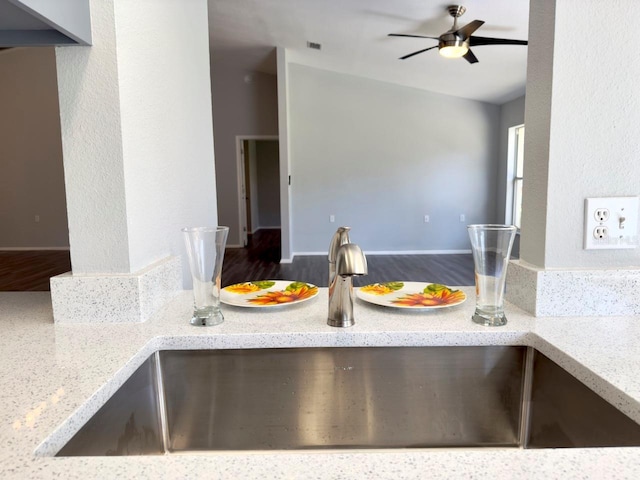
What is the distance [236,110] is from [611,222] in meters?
6.93

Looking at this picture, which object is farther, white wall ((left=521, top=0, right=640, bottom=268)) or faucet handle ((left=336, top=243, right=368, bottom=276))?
white wall ((left=521, top=0, right=640, bottom=268))

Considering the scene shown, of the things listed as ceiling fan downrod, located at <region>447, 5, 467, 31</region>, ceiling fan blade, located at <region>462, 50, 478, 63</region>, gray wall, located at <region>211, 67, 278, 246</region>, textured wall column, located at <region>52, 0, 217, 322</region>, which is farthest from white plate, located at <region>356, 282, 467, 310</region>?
gray wall, located at <region>211, 67, 278, 246</region>

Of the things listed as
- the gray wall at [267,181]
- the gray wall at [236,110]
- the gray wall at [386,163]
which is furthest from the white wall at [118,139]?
the gray wall at [267,181]

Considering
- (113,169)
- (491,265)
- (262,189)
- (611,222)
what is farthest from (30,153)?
(611,222)

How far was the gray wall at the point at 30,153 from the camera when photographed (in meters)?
6.93

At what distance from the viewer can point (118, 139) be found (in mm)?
935

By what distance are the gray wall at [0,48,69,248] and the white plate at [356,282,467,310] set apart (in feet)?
23.7

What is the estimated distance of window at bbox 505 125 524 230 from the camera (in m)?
6.32

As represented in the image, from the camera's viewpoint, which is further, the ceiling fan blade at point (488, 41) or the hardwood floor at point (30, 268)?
the hardwood floor at point (30, 268)

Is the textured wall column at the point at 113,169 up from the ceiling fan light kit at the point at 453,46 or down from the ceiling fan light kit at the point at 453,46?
down

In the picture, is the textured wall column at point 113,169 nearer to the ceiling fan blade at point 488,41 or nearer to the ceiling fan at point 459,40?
the ceiling fan at point 459,40

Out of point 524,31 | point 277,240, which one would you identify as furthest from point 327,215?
point 524,31

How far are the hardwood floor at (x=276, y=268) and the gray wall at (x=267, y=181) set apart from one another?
380 centimetres

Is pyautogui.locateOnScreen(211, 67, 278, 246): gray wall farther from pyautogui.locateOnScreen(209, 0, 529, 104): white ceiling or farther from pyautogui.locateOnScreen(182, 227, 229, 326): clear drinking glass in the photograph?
pyautogui.locateOnScreen(182, 227, 229, 326): clear drinking glass
